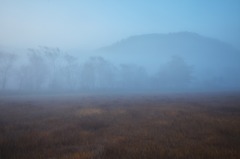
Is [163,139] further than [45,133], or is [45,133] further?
[45,133]

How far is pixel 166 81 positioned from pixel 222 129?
108504mm

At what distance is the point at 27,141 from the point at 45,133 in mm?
2021

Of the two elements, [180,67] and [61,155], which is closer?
[61,155]

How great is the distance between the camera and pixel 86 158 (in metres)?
9.23

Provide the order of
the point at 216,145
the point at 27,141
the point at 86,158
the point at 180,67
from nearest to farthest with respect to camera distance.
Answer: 1. the point at 86,158
2. the point at 216,145
3. the point at 27,141
4. the point at 180,67

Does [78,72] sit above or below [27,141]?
above

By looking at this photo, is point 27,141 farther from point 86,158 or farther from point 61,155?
point 86,158

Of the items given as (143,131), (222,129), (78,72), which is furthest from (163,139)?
(78,72)

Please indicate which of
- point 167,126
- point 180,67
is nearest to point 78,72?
point 180,67

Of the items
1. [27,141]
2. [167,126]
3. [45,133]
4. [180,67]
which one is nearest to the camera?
[27,141]

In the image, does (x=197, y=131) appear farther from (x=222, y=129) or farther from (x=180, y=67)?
(x=180, y=67)

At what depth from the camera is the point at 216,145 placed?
11086 millimetres

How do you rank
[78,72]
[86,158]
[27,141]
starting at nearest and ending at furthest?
A: [86,158] < [27,141] < [78,72]

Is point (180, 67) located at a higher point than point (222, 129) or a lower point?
higher
